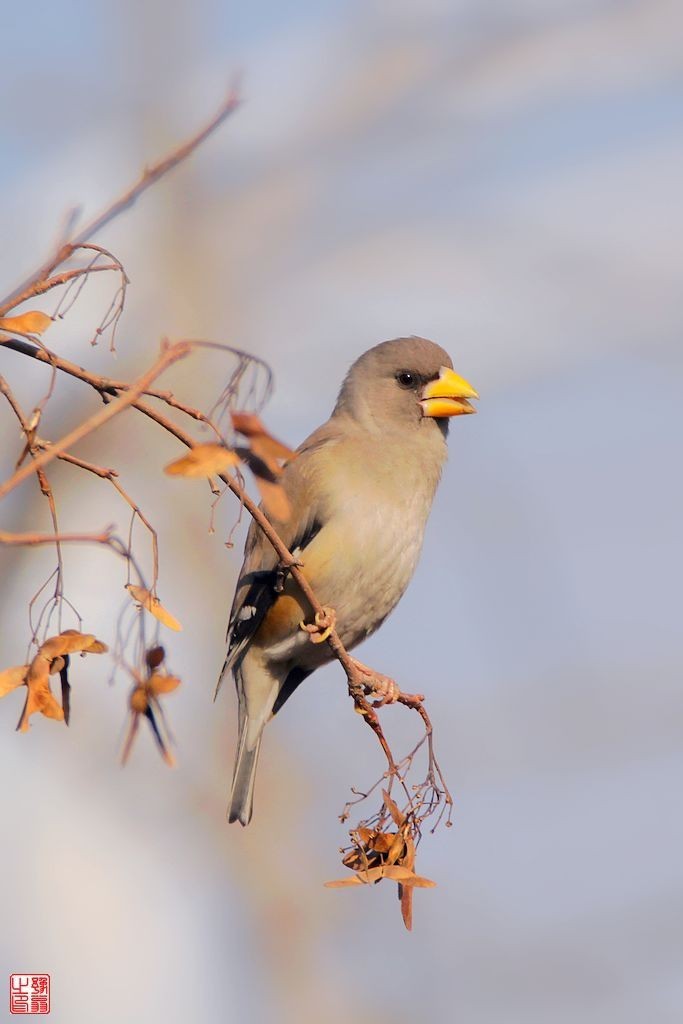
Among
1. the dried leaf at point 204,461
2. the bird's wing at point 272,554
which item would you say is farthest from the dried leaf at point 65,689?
the bird's wing at point 272,554

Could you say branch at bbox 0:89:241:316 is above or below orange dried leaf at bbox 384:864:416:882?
above

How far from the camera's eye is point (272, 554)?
5.56m

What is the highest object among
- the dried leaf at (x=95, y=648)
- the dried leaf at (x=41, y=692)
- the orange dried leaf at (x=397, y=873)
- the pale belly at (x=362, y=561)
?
the pale belly at (x=362, y=561)

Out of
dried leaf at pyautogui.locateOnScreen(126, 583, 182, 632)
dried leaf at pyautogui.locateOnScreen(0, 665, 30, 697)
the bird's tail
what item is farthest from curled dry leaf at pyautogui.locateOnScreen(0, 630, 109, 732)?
the bird's tail

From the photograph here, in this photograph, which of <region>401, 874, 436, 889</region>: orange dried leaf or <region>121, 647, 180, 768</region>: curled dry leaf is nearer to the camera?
<region>121, 647, 180, 768</region>: curled dry leaf

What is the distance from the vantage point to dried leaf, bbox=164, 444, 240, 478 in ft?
8.29

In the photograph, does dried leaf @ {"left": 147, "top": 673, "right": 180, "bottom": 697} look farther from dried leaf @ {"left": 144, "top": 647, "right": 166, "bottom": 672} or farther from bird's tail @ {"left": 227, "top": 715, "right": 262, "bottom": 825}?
bird's tail @ {"left": 227, "top": 715, "right": 262, "bottom": 825}

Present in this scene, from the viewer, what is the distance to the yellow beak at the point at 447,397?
589cm

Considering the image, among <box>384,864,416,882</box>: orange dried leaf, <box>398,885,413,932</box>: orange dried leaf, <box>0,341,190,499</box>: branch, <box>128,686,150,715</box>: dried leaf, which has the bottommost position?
<box>398,885,413,932</box>: orange dried leaf

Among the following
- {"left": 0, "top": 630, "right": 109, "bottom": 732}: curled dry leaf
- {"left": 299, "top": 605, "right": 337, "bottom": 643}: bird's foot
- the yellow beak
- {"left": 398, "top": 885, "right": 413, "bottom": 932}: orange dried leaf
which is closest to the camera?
{"left": 0, "top": 630, "right": 109, "bottom": 732}: curled dry leaf

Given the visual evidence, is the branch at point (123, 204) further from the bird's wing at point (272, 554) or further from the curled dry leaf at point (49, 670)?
the bird's wing at point (272, 554)

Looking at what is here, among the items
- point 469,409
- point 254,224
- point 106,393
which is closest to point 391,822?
point 106,393

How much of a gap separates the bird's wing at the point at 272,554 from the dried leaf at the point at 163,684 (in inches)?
104

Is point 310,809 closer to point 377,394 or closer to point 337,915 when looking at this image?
point 337,915
